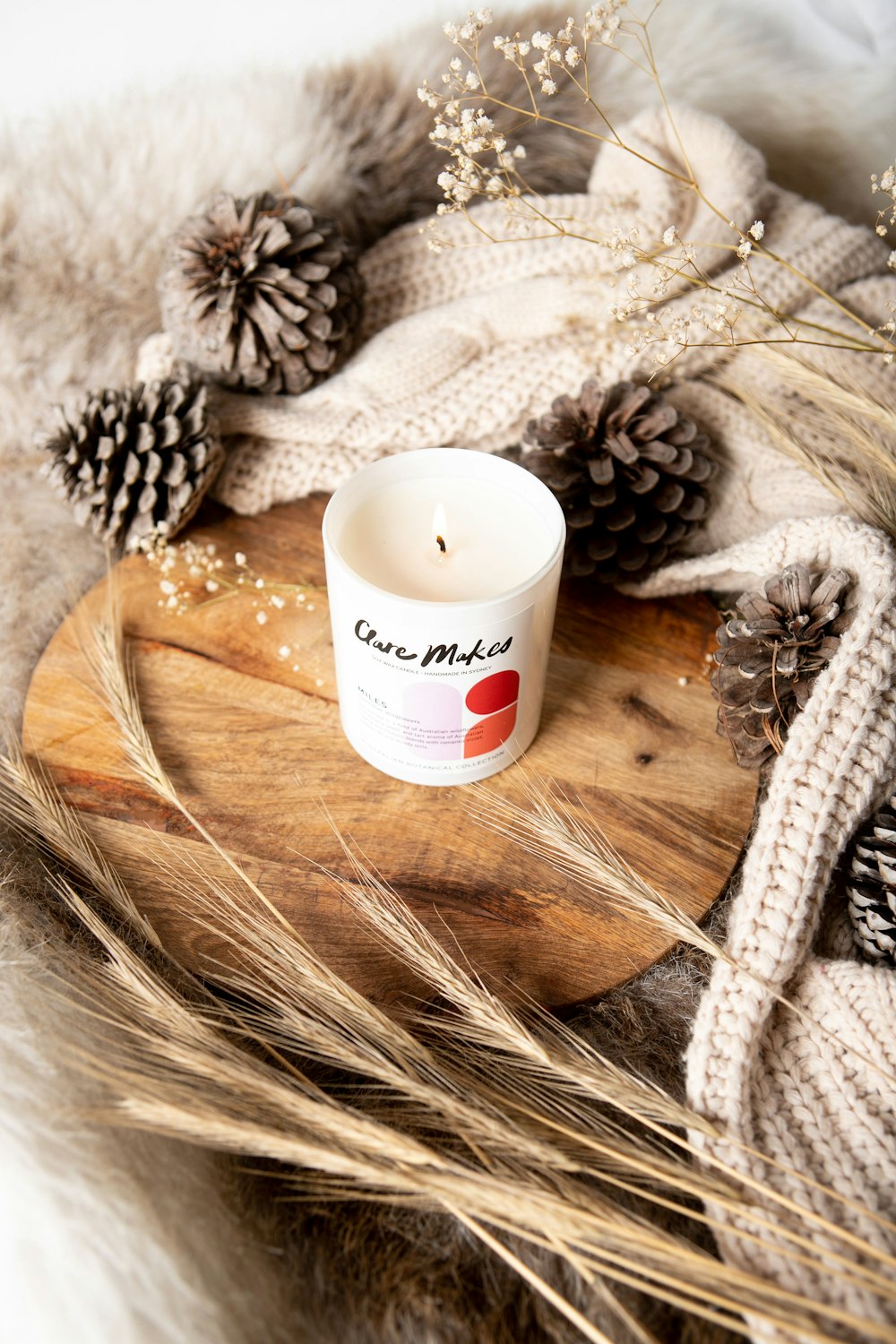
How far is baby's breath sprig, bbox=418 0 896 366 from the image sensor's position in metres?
0.63

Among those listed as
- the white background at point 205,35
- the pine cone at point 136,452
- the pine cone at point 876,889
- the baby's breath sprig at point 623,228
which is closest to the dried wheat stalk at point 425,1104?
the pine cone at point 876,889

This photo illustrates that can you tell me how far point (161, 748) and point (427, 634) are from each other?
0.26 m

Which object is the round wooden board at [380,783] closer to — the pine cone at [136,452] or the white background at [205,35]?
the pine cone at [136,452]

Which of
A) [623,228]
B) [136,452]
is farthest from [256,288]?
[623,228]

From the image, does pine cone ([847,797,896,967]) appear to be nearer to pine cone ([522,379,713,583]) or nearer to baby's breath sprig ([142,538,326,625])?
pine cone ([522,379,713,583])

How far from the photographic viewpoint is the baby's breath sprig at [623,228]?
2.06 feet

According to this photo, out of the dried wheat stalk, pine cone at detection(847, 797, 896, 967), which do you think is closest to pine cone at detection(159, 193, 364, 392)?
the dried wheat stalk

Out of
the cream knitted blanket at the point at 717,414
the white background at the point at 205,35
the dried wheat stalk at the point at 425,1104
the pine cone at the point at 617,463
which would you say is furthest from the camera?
the white background at the point at 205,35

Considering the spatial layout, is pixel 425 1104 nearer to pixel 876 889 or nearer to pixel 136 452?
pixel 876 889

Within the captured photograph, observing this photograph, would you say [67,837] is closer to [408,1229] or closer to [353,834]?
[353,834]

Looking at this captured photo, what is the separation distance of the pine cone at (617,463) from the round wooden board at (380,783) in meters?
0.07

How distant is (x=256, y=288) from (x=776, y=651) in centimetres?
52

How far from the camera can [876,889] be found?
0.60 m

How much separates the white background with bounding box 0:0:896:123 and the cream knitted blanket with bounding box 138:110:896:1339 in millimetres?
224
